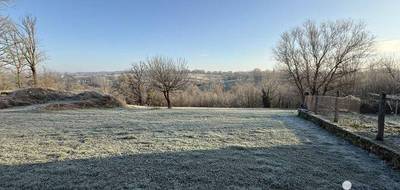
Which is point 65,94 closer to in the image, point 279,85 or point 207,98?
point 207,98

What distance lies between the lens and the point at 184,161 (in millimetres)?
4895

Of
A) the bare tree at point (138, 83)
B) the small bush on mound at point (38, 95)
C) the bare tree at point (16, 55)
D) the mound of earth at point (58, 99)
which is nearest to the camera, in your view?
the mound of earth at point (58, 99)

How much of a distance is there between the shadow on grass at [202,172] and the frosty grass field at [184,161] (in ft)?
0.04

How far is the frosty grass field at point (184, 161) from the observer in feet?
12.9

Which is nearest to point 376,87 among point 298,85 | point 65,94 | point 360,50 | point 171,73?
point 360,50

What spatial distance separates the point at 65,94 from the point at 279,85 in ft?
91.6

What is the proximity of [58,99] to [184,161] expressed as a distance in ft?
48.5

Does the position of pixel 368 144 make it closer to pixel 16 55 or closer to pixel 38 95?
pixel 38 95

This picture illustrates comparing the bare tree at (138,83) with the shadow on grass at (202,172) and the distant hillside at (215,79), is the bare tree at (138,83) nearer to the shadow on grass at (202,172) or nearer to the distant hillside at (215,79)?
the distant hillside at (215,79)

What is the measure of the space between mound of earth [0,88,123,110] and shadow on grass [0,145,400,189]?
39.7 ft

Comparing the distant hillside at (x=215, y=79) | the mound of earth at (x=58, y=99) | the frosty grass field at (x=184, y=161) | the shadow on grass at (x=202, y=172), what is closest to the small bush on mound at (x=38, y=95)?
the mound of earth at (x=58, y=99)

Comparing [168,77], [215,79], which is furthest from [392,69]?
[215,79]

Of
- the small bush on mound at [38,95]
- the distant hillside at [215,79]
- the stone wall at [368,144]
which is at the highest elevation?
the distant hillside at [215,79]

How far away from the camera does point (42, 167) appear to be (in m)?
4.52
